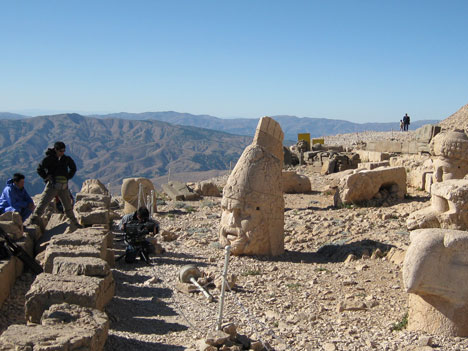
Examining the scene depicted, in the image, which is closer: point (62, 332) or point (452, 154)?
point (62, 332)

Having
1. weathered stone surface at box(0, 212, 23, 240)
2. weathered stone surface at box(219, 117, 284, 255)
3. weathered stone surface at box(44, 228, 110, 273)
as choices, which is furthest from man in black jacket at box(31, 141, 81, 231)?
weathered stone surface at box(219, 117, 284, 255)

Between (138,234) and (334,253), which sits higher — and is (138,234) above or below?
above

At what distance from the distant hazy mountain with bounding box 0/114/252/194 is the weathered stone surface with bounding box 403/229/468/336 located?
3242 inches

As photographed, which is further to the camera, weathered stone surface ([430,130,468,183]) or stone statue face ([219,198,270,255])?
weathered stone surface ([430,130,468,183])

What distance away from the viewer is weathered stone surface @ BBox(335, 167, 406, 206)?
12758 mm

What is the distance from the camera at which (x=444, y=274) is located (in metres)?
5.03

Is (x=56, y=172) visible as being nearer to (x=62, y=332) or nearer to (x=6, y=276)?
(x=6, y=276)

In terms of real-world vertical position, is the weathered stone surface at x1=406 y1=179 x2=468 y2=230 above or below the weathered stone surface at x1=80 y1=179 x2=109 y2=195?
above

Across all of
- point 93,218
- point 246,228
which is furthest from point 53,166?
point 246,228

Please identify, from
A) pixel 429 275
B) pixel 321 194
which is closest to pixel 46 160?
pixel 429 275

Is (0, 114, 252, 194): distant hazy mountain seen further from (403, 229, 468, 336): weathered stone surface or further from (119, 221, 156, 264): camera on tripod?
(403, 229, 468, 336): weathered stone surface

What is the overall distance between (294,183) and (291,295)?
9.50m

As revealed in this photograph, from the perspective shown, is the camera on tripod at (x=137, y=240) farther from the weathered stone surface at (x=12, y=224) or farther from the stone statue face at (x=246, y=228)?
the weathered stone surface at (x=12, y=224)

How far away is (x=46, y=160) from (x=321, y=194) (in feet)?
Answer: 31.4
